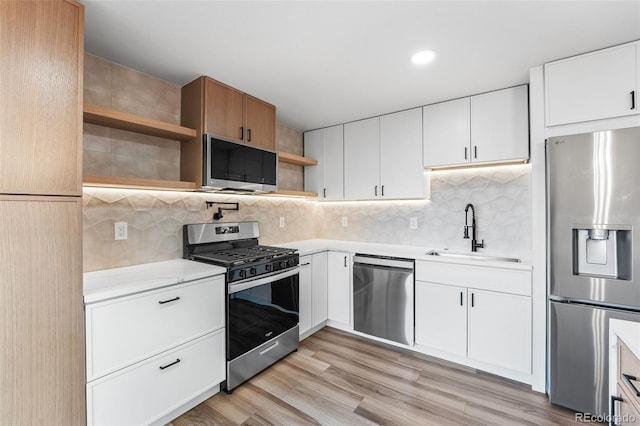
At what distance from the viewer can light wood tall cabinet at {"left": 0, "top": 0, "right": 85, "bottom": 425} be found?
1.19 meters

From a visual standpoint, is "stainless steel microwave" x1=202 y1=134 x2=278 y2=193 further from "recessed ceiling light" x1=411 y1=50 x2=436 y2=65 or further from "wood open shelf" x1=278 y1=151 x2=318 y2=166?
"recessed ceiling light" x1=411 y1=50 x2=436 y2=65

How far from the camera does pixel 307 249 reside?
2.93 meters

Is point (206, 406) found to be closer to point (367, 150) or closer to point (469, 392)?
point (469, 392)

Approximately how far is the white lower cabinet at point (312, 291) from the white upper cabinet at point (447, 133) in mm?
1483

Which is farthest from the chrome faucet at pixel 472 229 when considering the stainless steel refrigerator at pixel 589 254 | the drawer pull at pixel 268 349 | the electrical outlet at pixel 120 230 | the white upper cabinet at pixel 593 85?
the electrical outlet at pixel 120 230

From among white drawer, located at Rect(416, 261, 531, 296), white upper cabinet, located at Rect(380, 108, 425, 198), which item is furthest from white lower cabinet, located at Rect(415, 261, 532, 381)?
white upper cabinet, located at Rect(380, 108, 425, 198)

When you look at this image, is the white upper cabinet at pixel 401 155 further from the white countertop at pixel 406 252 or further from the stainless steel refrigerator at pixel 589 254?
the stainless steel refrigerator at pixel 589 254

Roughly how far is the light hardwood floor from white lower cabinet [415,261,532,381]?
153 mm

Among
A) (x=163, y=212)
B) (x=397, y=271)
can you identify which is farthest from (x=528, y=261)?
(x=163, y=212)

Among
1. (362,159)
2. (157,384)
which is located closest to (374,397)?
(157,384)

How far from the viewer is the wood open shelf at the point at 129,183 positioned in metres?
1.68

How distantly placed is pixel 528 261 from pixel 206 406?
2.63 meters

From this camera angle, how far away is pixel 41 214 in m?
1.27

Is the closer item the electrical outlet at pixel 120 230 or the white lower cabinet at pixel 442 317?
the electrical outlet at pixel 120 230
